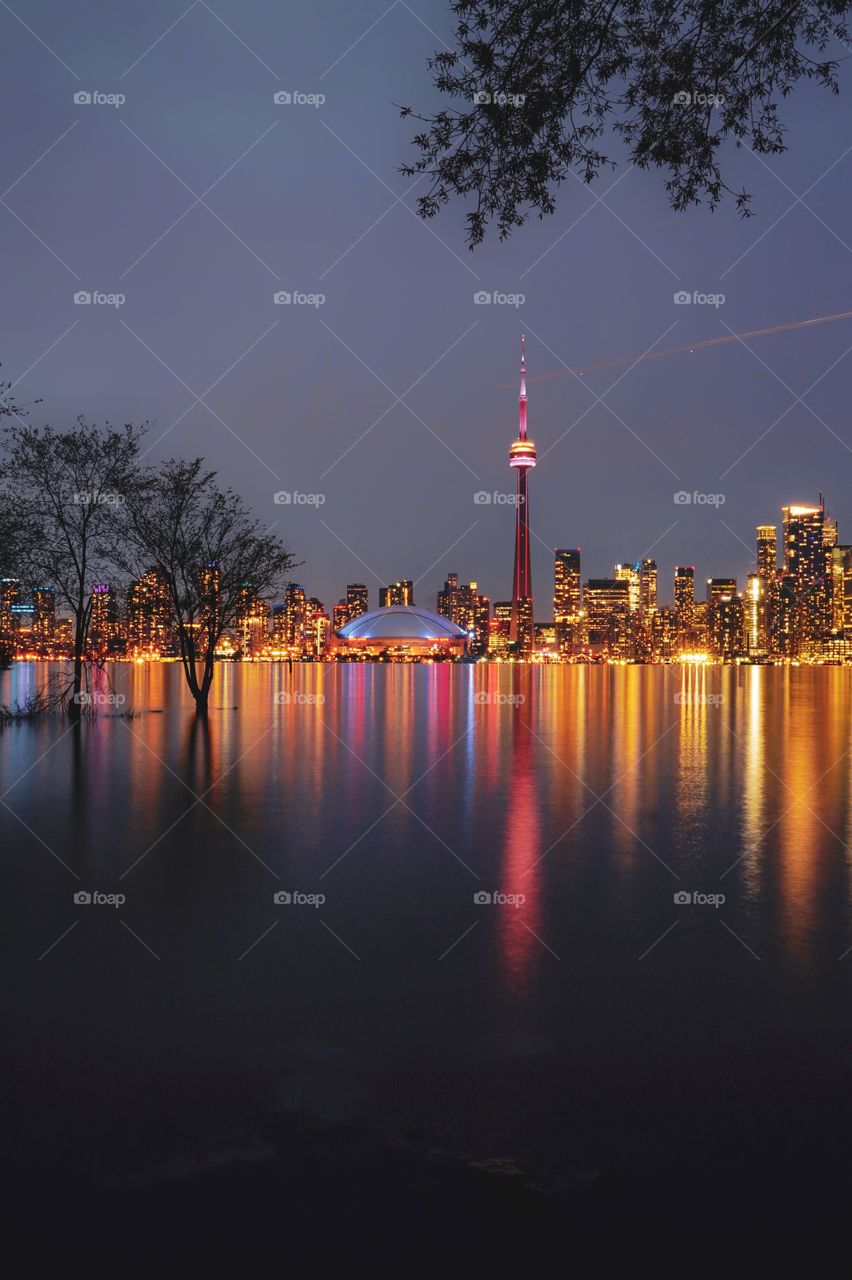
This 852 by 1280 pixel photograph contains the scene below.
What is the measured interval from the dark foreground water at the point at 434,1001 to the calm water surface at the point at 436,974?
23 millimetres

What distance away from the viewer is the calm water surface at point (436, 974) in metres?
4.37

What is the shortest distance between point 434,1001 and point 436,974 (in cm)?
51

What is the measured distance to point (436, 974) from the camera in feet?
20.9

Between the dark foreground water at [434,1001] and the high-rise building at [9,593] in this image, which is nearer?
the dark foreground water at [434,1001]

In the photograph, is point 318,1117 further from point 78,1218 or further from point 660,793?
point 660,793

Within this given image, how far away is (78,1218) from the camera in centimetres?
369

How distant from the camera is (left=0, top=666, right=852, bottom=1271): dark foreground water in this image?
13.3 ft

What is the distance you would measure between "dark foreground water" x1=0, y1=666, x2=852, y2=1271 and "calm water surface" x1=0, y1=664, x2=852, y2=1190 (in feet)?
0.08
